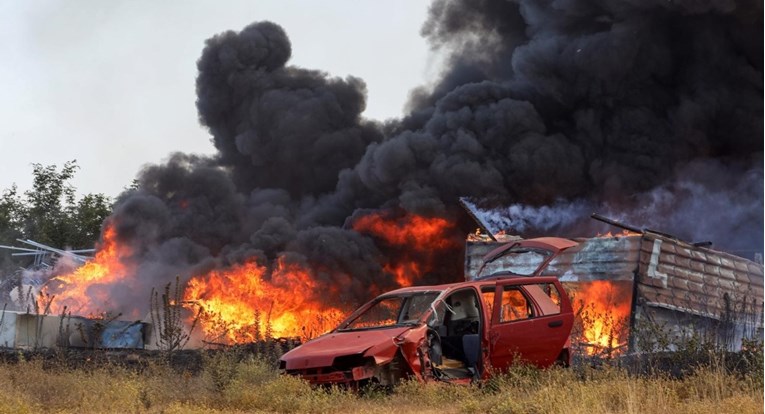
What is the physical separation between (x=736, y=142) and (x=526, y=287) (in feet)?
56.0

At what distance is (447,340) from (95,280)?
711 inches

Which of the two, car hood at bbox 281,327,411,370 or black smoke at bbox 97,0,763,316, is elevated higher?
black smoke at bbox 97,0,763,316

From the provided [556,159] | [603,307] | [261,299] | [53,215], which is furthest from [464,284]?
[53,215]

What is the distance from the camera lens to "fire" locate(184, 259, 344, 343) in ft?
72.5

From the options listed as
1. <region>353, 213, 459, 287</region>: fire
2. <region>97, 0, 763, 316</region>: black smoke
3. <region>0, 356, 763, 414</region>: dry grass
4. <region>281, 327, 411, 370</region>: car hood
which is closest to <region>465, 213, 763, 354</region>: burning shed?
<region>97, 0, 763, 316</region>: black smoke

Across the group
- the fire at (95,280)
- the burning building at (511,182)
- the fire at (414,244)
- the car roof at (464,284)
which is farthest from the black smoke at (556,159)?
the car roof at (464,284)

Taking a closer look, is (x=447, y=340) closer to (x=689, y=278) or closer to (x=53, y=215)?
(x=689, y=278)

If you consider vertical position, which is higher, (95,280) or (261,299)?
(95,280)

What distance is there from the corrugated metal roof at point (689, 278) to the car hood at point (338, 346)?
333 inches

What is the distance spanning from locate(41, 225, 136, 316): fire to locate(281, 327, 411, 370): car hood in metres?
15.5

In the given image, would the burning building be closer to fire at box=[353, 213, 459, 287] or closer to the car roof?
fire at box=[353, 213, 459, 287]

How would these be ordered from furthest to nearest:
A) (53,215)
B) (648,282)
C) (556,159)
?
(53,215) → (556,159) → (648,282)

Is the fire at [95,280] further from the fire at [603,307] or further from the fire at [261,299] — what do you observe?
the fire at [603,307]

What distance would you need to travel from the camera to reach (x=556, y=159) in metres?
24.7
